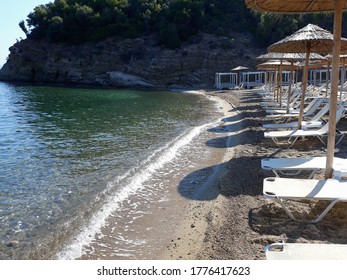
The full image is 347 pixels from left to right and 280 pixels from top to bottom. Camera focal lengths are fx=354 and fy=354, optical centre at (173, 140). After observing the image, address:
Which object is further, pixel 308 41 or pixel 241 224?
pixel 308 41

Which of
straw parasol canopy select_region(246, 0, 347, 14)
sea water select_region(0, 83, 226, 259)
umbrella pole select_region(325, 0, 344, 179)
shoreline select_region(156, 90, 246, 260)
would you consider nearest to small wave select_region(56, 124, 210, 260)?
sea water select_region(0, 83, 226, 259)

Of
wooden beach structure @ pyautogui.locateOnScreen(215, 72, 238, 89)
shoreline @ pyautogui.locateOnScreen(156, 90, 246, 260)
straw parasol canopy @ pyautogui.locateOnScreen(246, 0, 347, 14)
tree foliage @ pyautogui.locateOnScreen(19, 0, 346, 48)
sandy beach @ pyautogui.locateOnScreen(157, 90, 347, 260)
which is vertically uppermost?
tree foliage @ pyautogui.locateOnScreen(19, 0, 346, 48)

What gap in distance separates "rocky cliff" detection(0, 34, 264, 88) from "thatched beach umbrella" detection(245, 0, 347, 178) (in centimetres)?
3632

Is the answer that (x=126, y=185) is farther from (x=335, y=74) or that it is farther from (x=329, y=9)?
(x=329, y=9)

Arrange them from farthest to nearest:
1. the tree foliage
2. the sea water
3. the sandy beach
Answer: the tree foliage, the sea water, the sandy beach

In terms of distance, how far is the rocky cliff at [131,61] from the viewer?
147ft

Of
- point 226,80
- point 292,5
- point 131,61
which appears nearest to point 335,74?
point 292,5

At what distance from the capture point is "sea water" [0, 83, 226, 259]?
16.3 feet

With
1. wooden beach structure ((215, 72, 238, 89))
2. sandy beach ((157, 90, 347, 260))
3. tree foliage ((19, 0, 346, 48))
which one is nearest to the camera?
sandy beach ((157, 90, 347, 260))

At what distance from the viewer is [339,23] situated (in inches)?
204

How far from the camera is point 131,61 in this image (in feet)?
160

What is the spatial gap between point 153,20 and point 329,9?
1967 inches

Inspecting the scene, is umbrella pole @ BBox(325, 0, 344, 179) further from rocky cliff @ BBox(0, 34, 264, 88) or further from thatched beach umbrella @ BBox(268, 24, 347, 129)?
rocky cliff @ BBox(0, 34, 264, 88)

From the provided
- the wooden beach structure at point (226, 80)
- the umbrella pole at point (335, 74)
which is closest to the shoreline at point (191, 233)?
the umbrella pole at point (335, 74)
